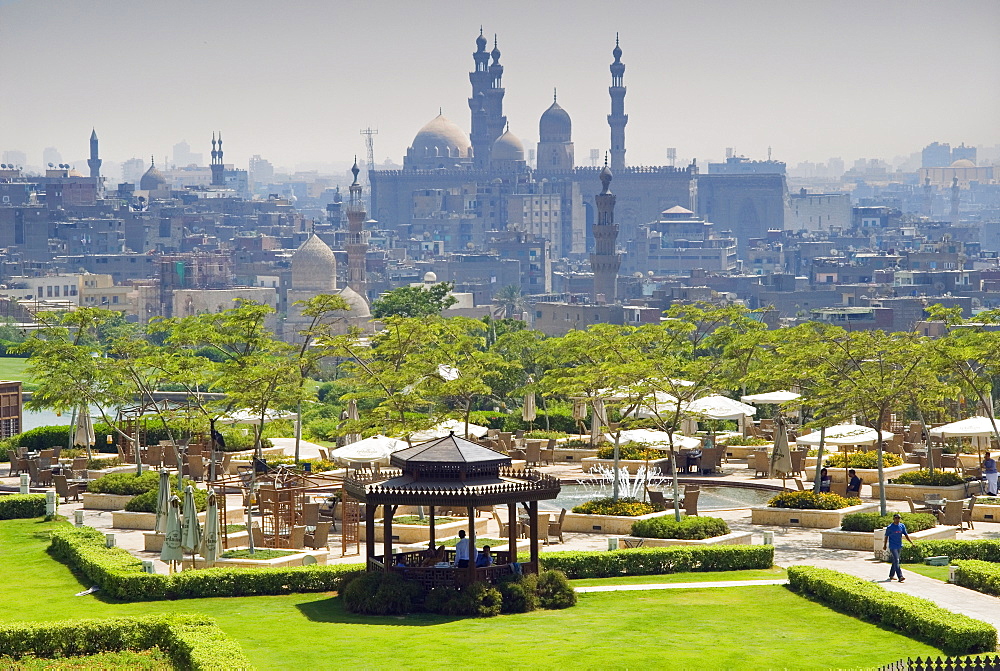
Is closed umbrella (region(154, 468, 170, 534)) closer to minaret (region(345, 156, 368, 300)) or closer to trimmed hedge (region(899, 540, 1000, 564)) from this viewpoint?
trimmed hedge (region(899, 540, 1000, 564))

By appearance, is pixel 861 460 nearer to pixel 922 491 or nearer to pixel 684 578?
pixel 922 491

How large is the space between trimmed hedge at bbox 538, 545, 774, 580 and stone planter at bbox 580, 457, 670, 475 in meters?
11.9

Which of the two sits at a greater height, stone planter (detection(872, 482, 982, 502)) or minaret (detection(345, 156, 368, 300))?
minaret (detection(345, 156, 368, 300))

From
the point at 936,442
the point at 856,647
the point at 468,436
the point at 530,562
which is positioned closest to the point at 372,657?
the point at 530,562

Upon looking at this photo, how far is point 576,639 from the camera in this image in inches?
822

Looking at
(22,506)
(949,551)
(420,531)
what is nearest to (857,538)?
(949,551)

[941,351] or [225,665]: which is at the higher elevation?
[941,351]

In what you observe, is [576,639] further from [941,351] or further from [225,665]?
[941,351]

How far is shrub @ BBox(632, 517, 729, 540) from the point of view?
2845cm

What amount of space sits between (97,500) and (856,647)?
62.0ft

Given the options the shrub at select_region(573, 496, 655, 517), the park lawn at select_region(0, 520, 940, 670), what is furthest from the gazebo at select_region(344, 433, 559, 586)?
the shrub at select_region(573, 496, 655, 517)

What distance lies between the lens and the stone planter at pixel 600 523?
102 ft

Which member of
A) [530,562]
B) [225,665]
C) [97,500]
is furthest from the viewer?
[97,500]

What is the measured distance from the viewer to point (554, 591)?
23344 mm
